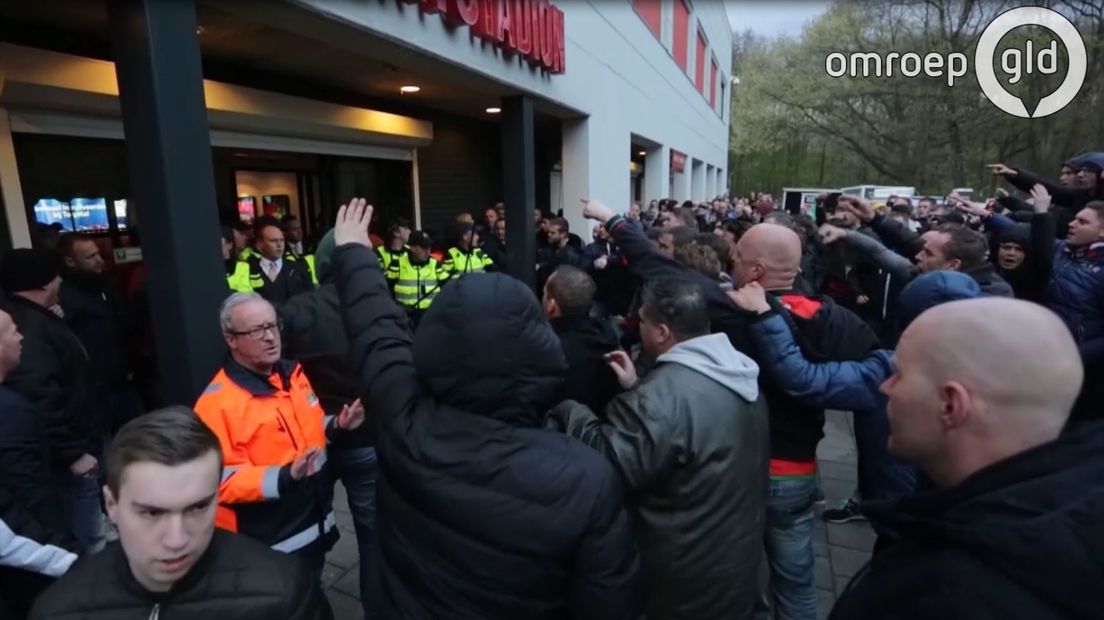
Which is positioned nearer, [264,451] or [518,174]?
[264,451]

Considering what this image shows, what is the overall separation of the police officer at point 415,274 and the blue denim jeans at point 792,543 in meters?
4.31

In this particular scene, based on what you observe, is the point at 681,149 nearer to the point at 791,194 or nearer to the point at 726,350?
the point at 791,194

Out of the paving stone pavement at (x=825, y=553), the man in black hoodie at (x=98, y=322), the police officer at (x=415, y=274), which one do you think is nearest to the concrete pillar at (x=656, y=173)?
the police officer at (x=415, y=274)

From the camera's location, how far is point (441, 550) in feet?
4.71

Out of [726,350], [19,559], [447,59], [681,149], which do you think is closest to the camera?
[19,559]

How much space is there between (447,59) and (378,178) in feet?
15.0

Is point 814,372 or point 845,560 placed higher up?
point 814,372

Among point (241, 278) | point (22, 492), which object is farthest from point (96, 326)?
point (22, 492)

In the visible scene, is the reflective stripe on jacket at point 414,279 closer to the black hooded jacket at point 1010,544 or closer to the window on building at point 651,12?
the black hooded jacket at point 1010,544

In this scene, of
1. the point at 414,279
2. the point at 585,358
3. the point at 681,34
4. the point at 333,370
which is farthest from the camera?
the point at 681,34

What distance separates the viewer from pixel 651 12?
14.0m

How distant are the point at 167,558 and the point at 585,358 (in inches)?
65.4

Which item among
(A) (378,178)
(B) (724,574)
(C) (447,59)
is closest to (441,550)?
(B) (724,574)

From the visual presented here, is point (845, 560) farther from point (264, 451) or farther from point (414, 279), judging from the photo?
point (414, 279)
